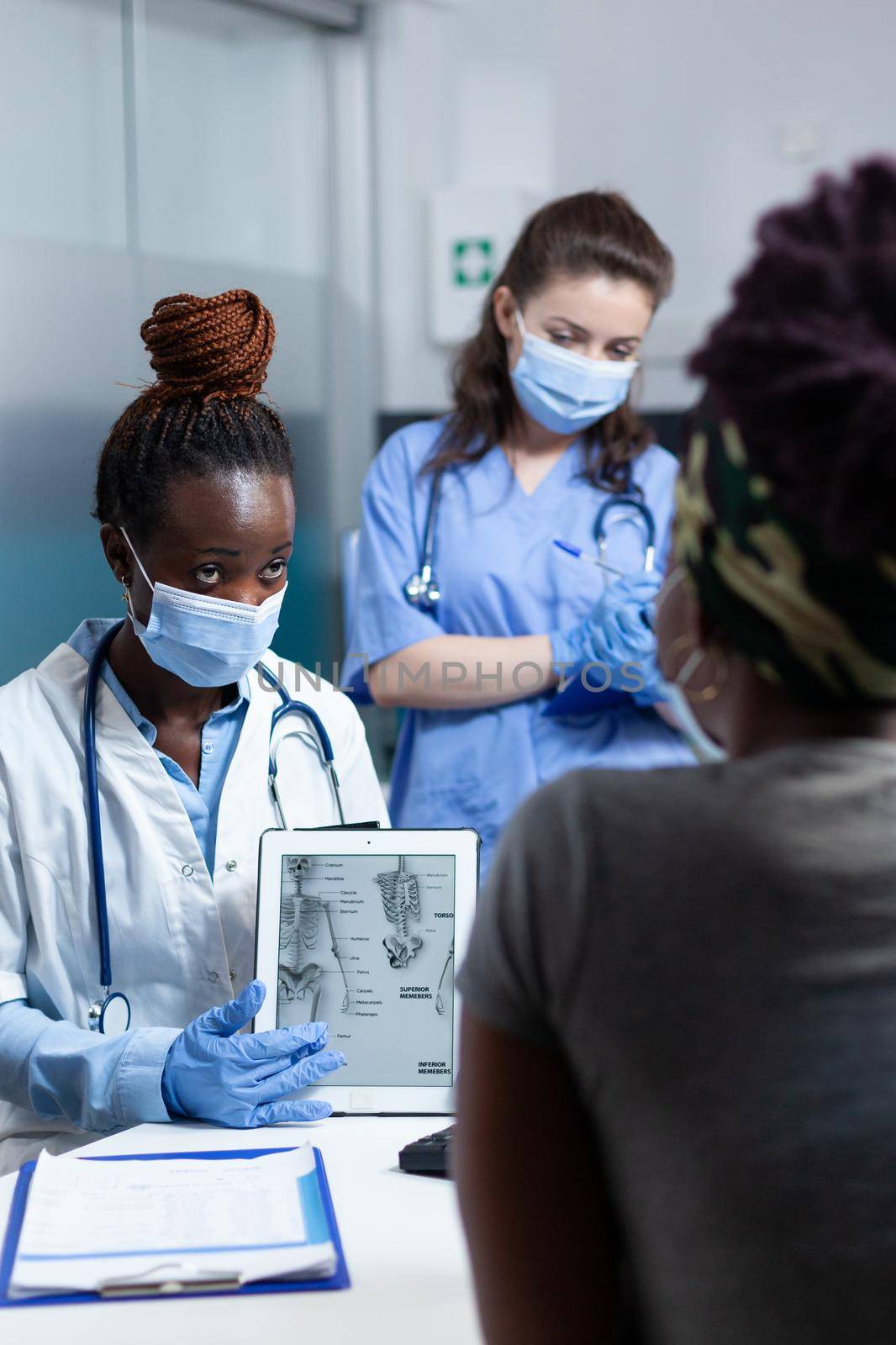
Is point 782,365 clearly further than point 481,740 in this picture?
No

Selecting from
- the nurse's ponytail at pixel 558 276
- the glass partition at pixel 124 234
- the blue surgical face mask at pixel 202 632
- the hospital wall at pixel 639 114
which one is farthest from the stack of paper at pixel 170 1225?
the hospital wall at pixel 639 114

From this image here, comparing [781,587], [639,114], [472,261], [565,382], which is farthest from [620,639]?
[639,114]

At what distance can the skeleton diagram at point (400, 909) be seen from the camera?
1.25 meters

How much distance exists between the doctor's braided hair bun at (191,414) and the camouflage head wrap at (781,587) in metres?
0.86

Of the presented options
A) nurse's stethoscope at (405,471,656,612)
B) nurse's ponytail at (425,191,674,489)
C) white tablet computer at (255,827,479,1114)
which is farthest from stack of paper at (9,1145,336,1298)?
nurse's ponytail at (425,191,674,489)

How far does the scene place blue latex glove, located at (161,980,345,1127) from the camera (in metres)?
1.18

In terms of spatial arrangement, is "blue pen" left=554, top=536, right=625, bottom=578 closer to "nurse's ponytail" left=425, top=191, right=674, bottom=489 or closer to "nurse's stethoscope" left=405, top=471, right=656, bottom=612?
"nurse's stethoscope" left=405, top=471, right=656, bottom=612

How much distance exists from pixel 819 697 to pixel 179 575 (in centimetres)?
90

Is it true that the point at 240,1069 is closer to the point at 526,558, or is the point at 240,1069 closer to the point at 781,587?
the point at 781,587

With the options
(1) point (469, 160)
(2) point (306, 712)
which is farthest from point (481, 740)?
(1) point (469, 160)

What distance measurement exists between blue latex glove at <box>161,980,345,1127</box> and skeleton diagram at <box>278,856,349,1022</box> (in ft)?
0.14

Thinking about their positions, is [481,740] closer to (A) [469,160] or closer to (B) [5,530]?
(B) [5,530]

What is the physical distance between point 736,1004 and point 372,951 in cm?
72

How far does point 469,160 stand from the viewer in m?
3.38
